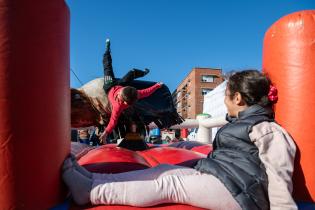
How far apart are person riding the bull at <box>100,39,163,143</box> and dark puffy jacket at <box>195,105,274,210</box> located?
1.47m

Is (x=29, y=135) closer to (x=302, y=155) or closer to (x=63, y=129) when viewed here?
(x=63, y=129)

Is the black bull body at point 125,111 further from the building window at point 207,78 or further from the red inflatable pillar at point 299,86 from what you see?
the building window at point 207,78

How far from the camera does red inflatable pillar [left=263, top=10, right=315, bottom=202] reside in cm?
154

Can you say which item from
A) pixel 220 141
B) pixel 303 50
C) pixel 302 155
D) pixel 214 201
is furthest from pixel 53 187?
pixel 303 50

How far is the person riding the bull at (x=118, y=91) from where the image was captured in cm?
300

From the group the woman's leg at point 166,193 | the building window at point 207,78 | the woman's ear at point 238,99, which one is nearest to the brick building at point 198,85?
the building window at point 207,78

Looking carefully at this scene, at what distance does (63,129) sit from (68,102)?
5.1 inches

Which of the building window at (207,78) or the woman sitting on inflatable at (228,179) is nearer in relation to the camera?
the woman sitting on inflatable at (228,179)

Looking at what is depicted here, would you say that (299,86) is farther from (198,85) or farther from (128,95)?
(198,85)

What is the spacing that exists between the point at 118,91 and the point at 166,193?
1.93m

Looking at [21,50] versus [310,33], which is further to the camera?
[310,33]

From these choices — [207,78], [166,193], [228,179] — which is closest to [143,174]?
[166,193]

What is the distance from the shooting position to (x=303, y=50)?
159cm

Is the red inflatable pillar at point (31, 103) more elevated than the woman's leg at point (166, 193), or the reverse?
the red inflatable pillar at point (31, 103)
